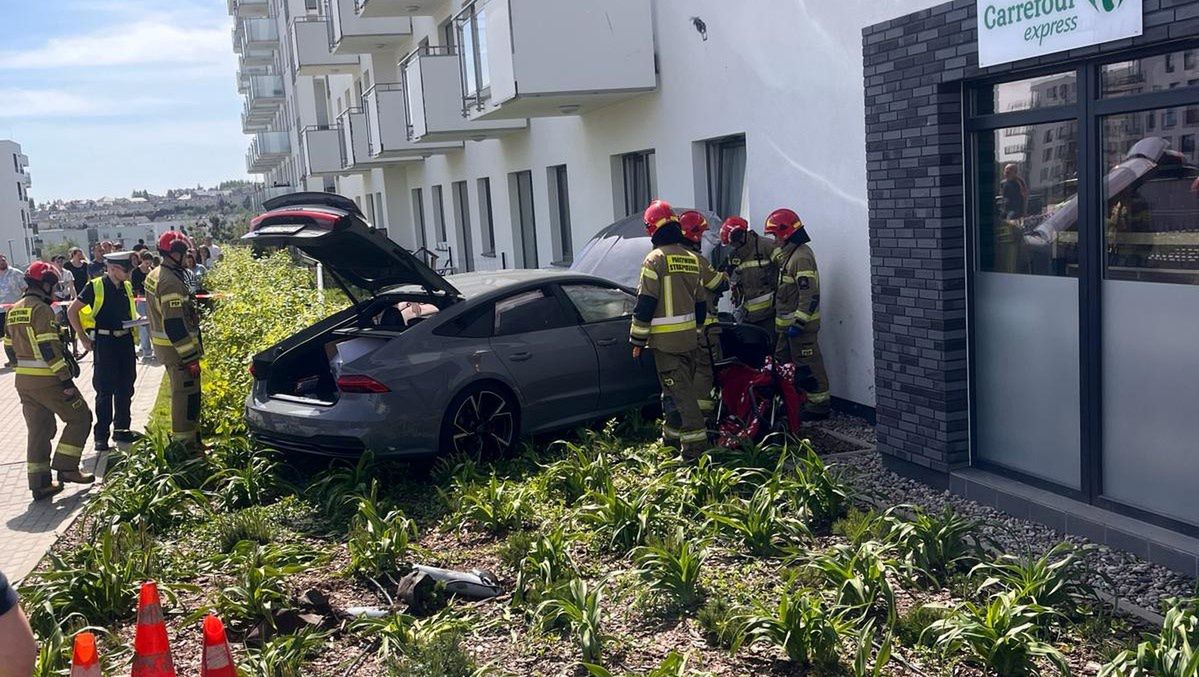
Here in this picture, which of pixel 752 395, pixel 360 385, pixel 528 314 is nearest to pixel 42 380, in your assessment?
pixel 360 385

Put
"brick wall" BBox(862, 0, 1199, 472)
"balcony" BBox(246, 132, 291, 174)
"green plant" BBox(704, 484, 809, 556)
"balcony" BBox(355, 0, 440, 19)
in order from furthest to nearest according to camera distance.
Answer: "balcony" BBox(246, 132, 291, 174), "balcony" BBox(355, 0, 440, 19), "brick wall" BBox(862, 0, 1199, 472), "green plant" BBox(704, 484, 809, 556)

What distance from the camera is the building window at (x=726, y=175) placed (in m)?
11.2

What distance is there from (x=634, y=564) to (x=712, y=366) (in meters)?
2.54

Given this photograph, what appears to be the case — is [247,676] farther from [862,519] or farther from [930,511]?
[930,511]

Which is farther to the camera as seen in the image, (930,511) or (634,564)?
(930,511)

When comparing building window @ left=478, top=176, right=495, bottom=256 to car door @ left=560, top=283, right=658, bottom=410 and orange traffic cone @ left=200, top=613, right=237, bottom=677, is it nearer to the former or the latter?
car door @ left=560, top=283, right=658, bottom=410

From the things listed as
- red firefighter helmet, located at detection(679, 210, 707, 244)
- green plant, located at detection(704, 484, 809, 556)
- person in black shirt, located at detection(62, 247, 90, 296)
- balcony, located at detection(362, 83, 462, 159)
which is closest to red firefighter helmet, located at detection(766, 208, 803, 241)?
red firefighter helmet, located at detection(679, 210, 707, 244)

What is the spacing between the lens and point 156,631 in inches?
141

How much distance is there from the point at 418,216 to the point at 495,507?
79.0 ft

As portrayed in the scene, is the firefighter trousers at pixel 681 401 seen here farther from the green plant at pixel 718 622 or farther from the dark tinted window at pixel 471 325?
the green plant at pixel 718 622

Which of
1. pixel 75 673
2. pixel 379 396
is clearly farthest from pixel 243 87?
pixel 75 673

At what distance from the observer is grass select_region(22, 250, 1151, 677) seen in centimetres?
442

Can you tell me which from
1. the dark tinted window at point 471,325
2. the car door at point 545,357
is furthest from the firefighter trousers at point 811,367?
the dark tinted window at point 471,325

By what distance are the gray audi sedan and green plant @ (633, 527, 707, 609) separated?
277 cm
